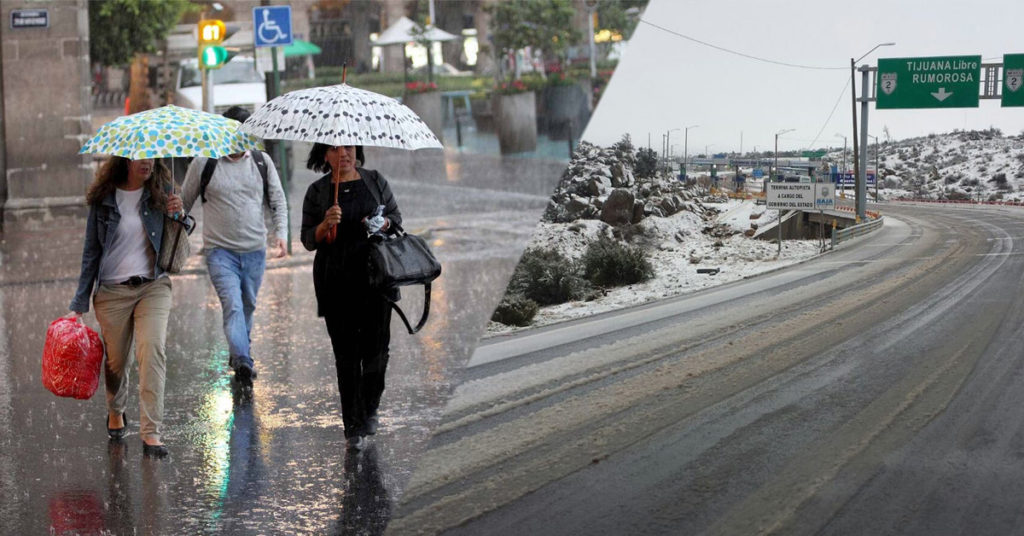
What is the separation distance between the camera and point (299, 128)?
3.62m

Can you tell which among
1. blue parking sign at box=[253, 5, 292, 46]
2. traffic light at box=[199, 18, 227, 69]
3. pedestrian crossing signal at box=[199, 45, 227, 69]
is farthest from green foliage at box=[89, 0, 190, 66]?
blue parking sign at box=[253, 5, 292, 46]

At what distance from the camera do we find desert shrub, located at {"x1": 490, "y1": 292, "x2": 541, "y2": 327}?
1.95m

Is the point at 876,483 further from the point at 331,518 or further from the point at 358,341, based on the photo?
the point at 358,341

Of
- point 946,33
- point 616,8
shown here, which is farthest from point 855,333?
point 616,8

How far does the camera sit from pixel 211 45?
1226 cm

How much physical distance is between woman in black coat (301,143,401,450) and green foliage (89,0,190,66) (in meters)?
16.6

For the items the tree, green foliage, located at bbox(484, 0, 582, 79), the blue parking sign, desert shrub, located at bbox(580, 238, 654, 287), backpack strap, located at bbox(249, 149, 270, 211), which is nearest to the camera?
desert shrub, located at bbox(580, 238, 654, 287)

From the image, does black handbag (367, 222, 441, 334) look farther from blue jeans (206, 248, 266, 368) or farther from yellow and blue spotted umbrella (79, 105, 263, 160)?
blue jeans (206, 248, 266, 368)

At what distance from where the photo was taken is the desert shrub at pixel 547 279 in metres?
1.86

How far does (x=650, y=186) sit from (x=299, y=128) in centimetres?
204

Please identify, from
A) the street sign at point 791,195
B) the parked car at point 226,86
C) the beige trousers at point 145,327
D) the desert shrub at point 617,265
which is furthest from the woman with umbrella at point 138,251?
the parked car at point 226,86

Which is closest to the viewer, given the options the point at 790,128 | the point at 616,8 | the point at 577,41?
the point at 790,128

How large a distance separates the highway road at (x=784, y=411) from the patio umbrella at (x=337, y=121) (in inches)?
74.7

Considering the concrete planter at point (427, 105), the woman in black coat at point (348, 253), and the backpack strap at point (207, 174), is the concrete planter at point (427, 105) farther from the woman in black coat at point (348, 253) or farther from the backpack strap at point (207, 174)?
the woman in black coat at point (348, 253)
